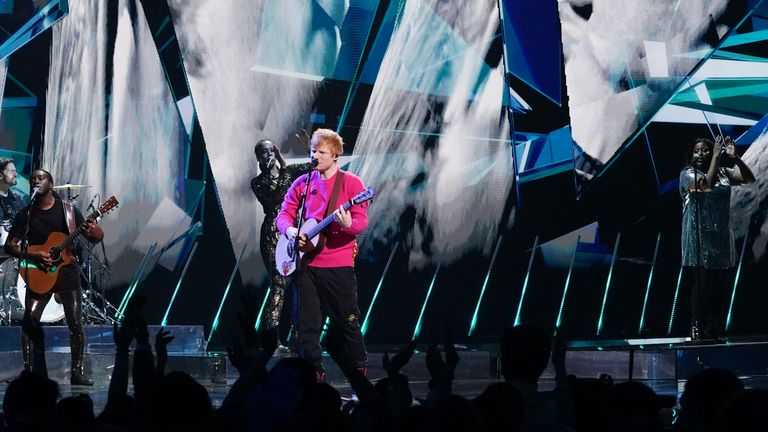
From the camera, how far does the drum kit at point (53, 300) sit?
977 centimetres

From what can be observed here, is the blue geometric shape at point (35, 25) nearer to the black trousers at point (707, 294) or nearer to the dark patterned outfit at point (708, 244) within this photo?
the dark patterned outfit at point (708, 244)

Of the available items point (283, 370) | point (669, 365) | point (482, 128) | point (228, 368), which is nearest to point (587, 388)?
point (283, 370)

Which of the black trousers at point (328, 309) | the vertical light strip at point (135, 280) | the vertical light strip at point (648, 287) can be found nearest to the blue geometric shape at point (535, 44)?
the vertical light strip at point (648, 287)

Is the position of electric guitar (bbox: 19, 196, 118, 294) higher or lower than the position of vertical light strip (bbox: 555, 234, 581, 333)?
higher

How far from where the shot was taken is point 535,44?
11.1m

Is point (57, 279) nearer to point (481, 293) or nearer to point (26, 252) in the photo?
point (26, 252)

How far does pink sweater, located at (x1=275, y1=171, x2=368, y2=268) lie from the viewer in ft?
21.4

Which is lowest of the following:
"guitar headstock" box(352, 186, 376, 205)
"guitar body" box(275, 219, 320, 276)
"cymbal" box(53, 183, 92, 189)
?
"guitar body" box(275, 219, 320, 276)

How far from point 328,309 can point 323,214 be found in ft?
1.93

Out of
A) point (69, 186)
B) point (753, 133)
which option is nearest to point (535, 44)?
point (753, 133)

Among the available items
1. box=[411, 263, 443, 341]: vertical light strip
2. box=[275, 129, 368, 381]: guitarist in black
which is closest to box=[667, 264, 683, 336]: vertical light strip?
box=[411, 263, 443, 341]: vertical light strip

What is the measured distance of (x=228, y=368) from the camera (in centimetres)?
875

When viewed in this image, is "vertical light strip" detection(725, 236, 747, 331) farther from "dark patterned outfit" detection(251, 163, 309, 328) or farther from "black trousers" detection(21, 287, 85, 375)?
"black trousers" detection(21, 287, 85, 375)

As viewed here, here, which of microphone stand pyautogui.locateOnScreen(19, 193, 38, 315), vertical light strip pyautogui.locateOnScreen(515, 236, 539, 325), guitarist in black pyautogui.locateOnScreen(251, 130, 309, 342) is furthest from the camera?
vertical light strip pyautogui.locateOnScreen(515, 236, 539, 325)
